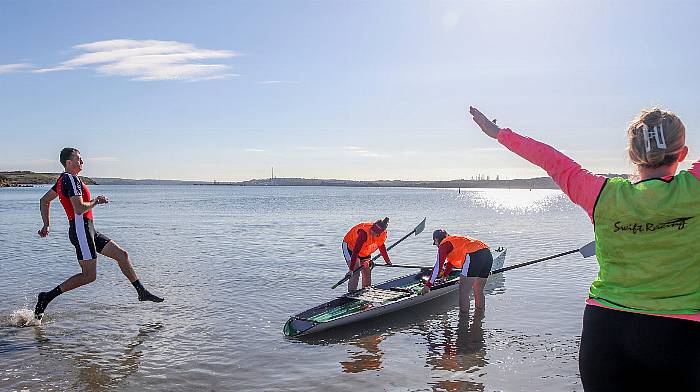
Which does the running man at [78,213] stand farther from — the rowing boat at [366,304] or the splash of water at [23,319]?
the rowing boat at [366,304]

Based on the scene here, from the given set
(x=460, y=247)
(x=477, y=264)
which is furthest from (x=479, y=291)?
(x=460, y=247)

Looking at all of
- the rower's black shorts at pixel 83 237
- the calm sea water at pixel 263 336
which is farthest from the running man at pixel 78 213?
the calm sea water at pixel 263 336

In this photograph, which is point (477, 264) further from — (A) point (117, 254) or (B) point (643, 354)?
(B) point (643, 354)

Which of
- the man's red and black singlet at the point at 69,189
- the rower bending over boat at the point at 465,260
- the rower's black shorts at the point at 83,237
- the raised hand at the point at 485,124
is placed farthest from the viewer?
the rower bending over boat at the point at 465,260

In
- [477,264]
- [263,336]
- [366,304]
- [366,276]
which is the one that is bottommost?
[263,336]

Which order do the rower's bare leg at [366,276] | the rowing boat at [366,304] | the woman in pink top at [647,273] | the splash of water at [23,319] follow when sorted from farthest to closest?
the rower's bare leg at [366,276]
the splash of water at [23,319]
the rowing boat at [366,304]
the woman in pink top at [647,273]

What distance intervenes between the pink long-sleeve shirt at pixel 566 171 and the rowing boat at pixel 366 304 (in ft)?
25.7

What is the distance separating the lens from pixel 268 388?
768 centimetres

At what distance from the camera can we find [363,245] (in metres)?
12.5

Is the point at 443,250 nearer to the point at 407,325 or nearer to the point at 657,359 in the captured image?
the point at 407,325

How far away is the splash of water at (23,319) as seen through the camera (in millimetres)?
10336

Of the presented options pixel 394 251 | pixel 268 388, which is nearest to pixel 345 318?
pixel 268 388

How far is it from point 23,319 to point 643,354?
10.9 metres

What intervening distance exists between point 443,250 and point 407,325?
1.62 meters
